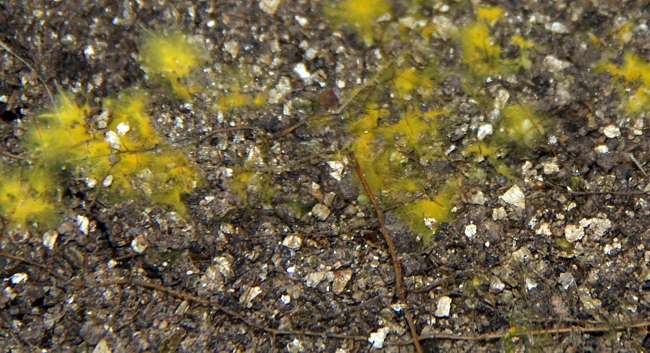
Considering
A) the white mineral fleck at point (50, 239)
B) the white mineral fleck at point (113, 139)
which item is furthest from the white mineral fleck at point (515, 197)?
the white mineral fleck at point (50, 239)

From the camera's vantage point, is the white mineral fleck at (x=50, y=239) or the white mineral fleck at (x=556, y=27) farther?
the white mineral fleck at (x=50, y=239)

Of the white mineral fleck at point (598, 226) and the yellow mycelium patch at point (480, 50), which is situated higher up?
the yellow mycelium patch at point (480, 50)

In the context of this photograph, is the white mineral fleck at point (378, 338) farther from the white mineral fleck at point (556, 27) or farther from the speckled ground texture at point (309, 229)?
the white mineral fleck at point (556, 27)

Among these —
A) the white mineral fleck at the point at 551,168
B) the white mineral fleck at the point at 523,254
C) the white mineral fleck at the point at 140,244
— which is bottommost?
the white mineral fleck at the point at 523,254

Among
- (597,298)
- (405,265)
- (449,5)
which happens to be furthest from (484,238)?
(449,5)

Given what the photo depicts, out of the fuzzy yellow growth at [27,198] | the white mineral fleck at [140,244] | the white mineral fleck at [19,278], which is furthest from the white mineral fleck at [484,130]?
the white mineral fleck at [19,278]

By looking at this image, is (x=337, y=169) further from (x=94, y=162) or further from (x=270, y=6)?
(x=94, y=162)

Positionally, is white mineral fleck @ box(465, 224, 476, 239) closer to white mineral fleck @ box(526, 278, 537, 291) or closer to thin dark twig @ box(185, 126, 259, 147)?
white mineral fleck @ box(526, 278, 537, 291)
